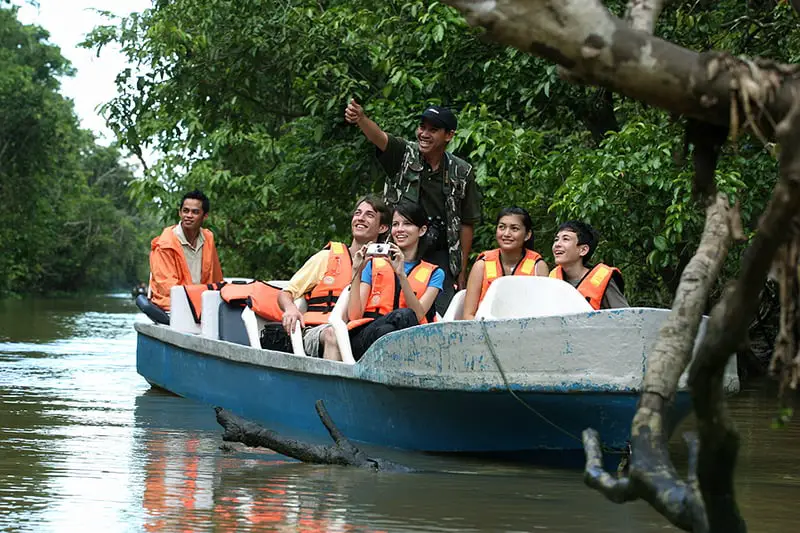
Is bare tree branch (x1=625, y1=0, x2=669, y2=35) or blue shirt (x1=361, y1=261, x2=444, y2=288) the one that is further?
blue shirt (x1=361, y1=261, x2=444, y2=288)

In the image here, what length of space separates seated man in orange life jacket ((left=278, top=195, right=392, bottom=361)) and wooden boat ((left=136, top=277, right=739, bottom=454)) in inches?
11.2

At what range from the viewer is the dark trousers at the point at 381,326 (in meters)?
7.30

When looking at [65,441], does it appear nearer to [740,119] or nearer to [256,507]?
[256,507]

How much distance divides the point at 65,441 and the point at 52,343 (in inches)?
429

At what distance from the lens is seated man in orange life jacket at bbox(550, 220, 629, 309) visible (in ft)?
24.5

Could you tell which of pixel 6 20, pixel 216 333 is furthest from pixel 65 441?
pixel 6 20

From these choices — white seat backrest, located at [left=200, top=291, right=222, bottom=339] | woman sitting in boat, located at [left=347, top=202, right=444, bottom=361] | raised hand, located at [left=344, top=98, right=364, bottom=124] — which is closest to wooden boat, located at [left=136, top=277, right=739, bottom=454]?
woman sitting in boat, located at [left=347, top=202, right=444, bottom=361]

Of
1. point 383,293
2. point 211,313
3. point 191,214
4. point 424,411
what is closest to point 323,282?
point 383,293

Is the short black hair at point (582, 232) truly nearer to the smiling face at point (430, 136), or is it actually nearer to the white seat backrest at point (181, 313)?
the smiling face at point (430, 136)

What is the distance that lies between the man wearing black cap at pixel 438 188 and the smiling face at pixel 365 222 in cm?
53

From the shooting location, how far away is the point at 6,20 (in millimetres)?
43844

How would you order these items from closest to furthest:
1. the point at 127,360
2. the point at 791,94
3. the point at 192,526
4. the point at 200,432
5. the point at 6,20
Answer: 1. the point at 791,94
2. the point at 192,526
3. the point at 200,432
4. the point at 127,360
5. the point at 6,20

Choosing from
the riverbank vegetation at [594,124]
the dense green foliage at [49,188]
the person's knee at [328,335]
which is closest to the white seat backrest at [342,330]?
the person's knee at [328,335]

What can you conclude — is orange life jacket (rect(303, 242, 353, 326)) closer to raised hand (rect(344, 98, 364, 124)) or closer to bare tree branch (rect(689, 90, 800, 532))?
raised hand (rect(344, 98, 364, 124))
